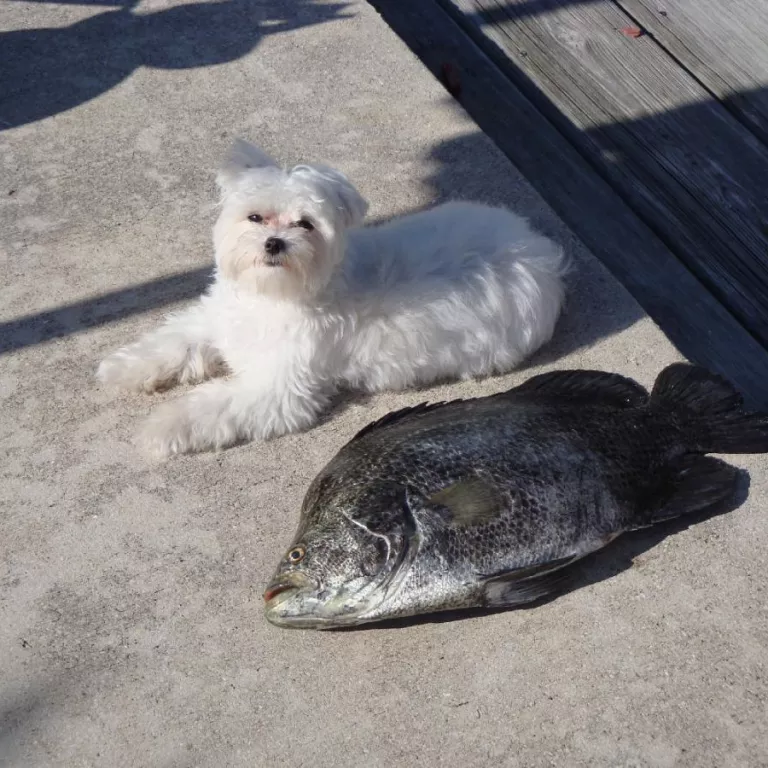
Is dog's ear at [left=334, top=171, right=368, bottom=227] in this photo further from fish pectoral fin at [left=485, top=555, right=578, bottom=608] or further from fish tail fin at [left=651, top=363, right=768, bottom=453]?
fish pectoral fin at [left=485, top=555, right=578, bottom=608]

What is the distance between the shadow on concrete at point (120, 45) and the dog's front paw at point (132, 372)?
5.71 ft

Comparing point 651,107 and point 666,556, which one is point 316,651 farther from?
point 651,107

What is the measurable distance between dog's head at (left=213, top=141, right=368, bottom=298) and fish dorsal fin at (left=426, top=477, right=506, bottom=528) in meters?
0.89

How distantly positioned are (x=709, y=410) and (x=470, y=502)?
3.14ft

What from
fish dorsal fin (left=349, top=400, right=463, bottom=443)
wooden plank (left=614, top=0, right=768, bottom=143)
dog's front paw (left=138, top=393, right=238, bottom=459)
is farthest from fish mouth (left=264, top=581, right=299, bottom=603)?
wooden plank (left=614, top=0, right=768, bottom=143)

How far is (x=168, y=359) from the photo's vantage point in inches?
146

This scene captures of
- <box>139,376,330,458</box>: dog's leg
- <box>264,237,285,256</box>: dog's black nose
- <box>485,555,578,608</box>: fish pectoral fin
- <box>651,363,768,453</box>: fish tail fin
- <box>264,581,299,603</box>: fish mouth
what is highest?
<box>264,237,285,256</box>: dog's black nose

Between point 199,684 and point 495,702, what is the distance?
0.80 m

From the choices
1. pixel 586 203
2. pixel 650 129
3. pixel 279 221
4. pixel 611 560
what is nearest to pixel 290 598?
pixel 611 560

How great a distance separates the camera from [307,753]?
8.88 feet

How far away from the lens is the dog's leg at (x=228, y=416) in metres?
3.45

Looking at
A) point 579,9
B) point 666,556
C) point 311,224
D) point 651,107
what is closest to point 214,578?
point 311,224

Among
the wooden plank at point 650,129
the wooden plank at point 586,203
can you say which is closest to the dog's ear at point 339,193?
the wooden plank at point 586,203

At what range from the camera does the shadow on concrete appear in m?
4.99
